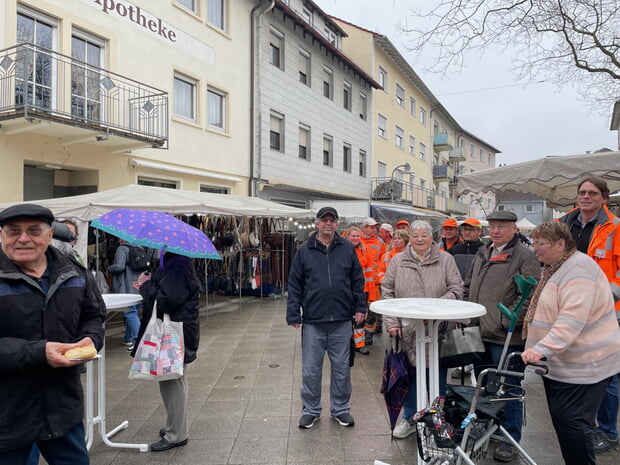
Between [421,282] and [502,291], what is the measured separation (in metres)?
0.63

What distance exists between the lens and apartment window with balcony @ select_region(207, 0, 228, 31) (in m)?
13.1

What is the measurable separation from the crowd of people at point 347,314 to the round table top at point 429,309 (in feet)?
1.04

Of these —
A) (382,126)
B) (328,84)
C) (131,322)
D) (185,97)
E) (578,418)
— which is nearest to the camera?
(578,418)

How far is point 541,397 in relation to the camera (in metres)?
4.59

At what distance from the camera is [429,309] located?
2.90 meters

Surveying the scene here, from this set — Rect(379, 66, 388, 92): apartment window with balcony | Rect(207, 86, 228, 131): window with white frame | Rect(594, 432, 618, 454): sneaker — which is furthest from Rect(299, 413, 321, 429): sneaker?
Rect(379, 66, 388, 92): apartment window with balcony

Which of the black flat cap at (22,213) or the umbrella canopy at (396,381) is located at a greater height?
the black flat cap at (22,213)

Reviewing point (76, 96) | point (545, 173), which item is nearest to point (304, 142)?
point (76, 96)

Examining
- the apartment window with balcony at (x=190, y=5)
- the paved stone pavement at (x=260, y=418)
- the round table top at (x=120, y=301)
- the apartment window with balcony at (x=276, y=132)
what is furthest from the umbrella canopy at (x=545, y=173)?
the apartment window with balcony at (x=276, y=132)

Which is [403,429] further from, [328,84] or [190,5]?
[328,84]

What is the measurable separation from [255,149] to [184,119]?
3.06 meters

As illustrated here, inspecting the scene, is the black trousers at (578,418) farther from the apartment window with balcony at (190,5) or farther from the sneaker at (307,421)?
the apartment window with balcony at (190,5)

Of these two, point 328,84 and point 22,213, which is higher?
point 328,84

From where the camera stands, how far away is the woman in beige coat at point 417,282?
11.5 ft
